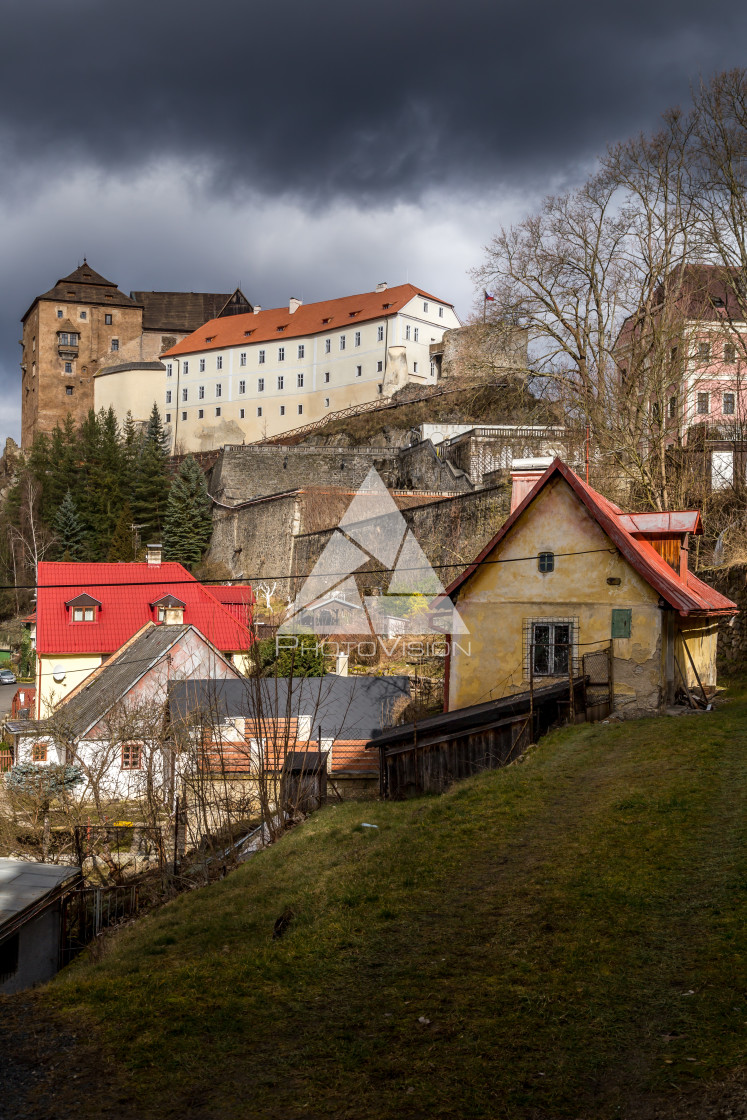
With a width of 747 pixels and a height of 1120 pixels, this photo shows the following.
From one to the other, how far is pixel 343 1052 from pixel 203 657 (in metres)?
21.4

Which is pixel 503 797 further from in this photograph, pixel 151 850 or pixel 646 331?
pixel 646 331

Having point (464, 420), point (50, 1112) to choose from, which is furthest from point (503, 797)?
point (464, 420)

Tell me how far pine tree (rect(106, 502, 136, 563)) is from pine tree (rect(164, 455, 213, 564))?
222cm

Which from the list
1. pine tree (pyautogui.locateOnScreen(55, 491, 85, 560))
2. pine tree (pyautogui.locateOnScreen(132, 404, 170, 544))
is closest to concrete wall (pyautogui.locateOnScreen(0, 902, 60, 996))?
pine tree (pyautogui.locateOnScreen(132, 404, 170, 544))

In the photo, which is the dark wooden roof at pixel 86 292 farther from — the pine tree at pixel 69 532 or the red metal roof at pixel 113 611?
the red metal roof at pixel 113 611

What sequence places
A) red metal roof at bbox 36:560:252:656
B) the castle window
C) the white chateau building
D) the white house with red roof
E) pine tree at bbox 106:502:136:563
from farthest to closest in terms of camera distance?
the white chateau building < pine tree at bbox 106:502:136:563 < red metal roof at bbox 36:560:252:656 < the white house with red roof < the castle window

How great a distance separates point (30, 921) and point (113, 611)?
64.4ft

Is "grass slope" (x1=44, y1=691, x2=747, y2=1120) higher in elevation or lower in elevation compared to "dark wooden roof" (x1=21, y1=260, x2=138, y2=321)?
lower

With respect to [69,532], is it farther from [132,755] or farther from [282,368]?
[132,755]

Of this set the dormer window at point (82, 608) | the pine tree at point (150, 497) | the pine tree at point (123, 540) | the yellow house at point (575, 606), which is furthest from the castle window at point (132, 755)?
the pine tree at point (150, 497)

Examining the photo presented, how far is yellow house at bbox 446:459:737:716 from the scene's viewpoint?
16.3m

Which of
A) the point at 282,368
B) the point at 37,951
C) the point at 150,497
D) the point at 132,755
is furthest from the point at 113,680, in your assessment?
the point at 282,368

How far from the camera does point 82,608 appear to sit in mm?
30562

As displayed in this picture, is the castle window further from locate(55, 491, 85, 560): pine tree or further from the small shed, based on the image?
locate(55, 491, 85, 560): pine tree
